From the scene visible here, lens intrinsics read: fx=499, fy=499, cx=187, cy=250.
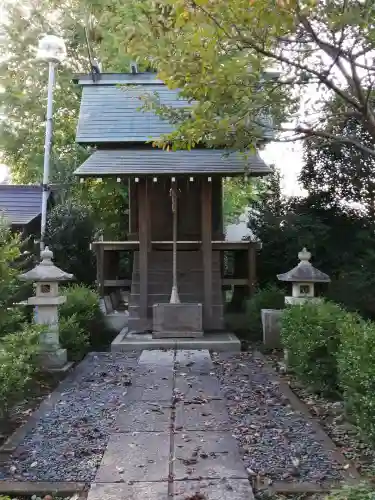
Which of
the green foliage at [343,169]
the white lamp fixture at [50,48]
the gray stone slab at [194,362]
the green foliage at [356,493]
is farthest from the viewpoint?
the white lamp fixture at [50,48]

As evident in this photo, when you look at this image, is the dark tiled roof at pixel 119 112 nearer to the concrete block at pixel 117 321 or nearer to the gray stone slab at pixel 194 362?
the concrete block at pixel 117 321

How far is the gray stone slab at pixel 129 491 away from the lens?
118 inches

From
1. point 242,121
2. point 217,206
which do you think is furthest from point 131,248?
point 242,121

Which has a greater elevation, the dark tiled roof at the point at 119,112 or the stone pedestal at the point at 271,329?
the dark tiled roof at the point at 119,112

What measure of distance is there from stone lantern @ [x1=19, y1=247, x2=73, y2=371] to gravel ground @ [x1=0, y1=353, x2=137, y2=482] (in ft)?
1.11

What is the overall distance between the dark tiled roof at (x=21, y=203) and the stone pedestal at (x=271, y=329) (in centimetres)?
695

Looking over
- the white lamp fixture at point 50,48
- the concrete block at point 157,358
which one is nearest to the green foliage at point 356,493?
the concrete block at point 157,358

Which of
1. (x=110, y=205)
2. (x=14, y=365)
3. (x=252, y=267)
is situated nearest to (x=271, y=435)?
(x=14, y=365)

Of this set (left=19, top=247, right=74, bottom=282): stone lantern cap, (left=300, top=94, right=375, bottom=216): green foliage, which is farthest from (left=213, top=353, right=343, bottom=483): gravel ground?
(left=300, top=94, right=375, bottom=216): green foliage

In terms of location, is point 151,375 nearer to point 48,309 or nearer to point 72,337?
point 72,337

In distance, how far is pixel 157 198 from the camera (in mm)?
11180

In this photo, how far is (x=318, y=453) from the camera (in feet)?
12.5

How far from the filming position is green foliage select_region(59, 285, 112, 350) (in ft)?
26.7

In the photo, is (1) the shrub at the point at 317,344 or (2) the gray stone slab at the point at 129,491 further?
(1) the shrub at the point at 317,344
